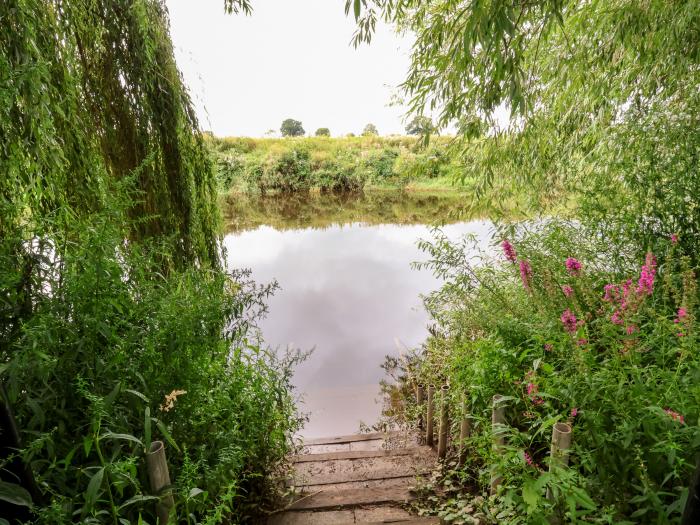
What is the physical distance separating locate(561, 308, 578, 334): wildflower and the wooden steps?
4.48 feet

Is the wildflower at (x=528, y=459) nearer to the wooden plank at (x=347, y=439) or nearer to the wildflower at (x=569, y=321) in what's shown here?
the wildflower at (x=569, y=321)

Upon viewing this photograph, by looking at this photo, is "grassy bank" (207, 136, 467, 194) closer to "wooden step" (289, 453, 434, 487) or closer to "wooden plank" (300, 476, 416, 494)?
"wooden step" (289, 453, 434, 487)

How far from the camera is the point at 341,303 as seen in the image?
788 cm

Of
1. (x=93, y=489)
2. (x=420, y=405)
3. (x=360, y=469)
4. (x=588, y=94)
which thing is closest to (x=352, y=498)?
(x=360, y=469)

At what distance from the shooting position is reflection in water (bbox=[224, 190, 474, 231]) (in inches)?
523

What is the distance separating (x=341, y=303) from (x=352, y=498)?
16.8 feet

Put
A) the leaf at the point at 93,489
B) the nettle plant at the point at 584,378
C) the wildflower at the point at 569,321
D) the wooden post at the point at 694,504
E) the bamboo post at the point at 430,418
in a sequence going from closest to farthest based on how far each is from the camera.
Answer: the wooden post at the point at 694,504 → the leaf at the point at 93,489 → the nettle plant at the point at 584,378 → the wildflower at the point at 569,321 → the bamboo post at the point at 430,418

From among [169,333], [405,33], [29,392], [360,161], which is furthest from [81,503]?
[360,161]

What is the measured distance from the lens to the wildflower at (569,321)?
5.99ft

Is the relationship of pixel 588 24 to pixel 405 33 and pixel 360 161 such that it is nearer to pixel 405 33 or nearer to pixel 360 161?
pixel 405 33

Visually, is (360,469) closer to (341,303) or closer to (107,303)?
(107,303)

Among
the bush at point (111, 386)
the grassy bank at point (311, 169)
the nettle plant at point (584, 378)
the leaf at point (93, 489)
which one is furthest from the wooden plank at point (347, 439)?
the grassy bank at point (311, 169)

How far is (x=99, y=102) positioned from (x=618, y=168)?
367 centimetres

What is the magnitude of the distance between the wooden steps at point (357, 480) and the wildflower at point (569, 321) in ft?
4.48
